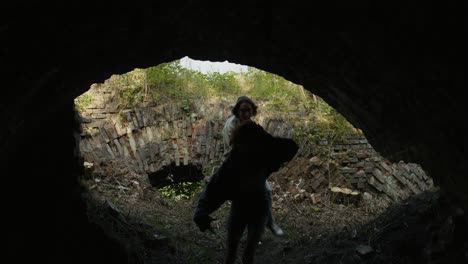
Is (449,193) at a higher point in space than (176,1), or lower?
lower

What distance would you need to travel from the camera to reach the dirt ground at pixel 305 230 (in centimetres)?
275

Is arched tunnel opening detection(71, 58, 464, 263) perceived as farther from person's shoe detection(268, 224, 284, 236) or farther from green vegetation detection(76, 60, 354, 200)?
person's shoe detection(268, 224, 284, 236)

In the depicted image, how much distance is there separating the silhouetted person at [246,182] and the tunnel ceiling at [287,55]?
1.97ft

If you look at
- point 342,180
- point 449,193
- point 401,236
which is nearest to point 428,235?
point 401,236

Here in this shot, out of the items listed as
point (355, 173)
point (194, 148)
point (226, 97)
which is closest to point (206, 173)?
point (194, 148)

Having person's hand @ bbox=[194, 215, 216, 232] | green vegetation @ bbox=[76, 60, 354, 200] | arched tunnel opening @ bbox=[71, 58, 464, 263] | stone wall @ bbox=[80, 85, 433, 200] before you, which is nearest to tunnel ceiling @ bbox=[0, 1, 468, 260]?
person's hand @ bbox=[194, 215, 216, 232]

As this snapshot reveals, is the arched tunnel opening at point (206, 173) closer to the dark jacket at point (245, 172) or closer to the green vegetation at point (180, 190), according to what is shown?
the green vegetation at point (180, 190)

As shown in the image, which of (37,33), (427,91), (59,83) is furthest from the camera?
(59,83)

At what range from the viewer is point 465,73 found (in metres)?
1.60

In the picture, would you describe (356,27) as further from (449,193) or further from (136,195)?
(136,195)

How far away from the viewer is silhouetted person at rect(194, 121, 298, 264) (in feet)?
9.33

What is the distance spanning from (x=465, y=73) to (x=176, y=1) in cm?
153

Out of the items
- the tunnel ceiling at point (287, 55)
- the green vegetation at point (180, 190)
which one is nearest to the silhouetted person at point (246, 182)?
the tunnel ceiling at point (287, 55)

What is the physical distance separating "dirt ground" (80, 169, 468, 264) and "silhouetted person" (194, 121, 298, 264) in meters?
0.97
